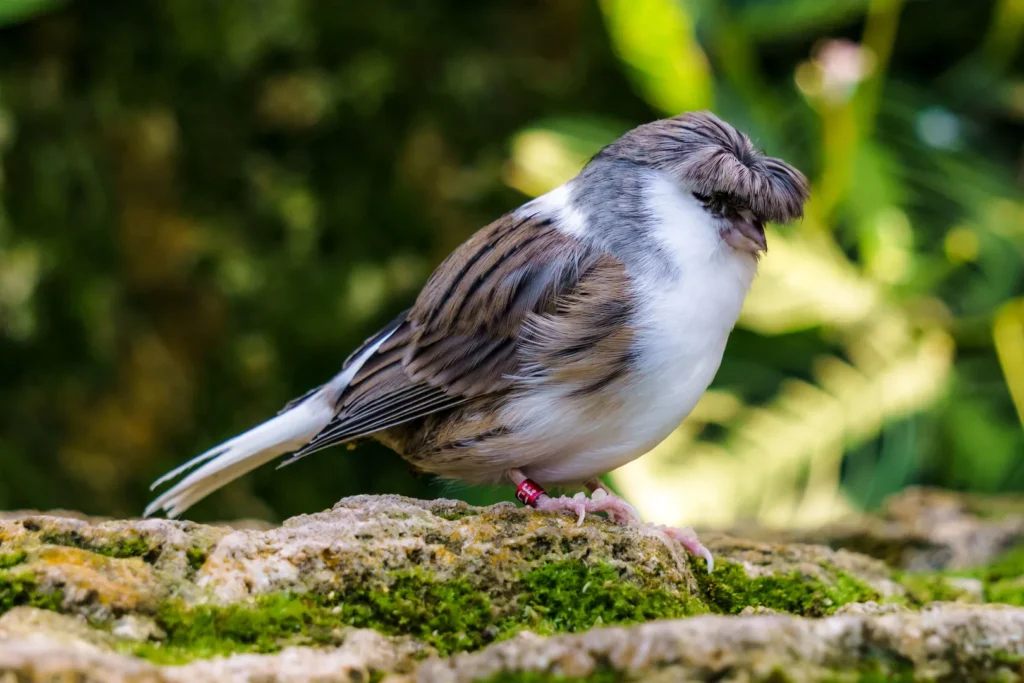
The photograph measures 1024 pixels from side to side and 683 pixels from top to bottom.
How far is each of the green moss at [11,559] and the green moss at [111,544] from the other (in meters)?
0.11

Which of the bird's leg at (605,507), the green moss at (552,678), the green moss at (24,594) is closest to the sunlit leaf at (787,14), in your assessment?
the bird's leg at (605,507)

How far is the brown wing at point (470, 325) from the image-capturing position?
2.82 m

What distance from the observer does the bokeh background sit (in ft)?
16.5

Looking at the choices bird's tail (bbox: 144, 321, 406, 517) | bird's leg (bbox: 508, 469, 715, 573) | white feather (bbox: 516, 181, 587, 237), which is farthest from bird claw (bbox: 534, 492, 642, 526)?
bird's tail (bbox: 144, 321, 406, 517)

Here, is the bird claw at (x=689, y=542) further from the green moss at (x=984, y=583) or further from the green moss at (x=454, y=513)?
the green moss at (x=984, y=583)

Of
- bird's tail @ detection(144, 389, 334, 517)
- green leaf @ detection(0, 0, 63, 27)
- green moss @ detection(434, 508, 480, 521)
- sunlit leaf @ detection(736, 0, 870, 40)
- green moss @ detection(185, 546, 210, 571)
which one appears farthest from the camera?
sunlit leaf @ detection(736, 0, 870, 40)

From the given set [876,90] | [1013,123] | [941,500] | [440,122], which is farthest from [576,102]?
[941,500]

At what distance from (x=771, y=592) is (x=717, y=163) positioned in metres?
1.10

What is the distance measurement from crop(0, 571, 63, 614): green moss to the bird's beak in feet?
5.87

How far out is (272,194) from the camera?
560 centimetres

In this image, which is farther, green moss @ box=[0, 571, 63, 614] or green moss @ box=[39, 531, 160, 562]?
green moss @ box=[39, 531, 160, 562]

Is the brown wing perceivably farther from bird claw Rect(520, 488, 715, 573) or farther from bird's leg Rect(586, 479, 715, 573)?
bird's leg Rect(586, 479, 715, 573)

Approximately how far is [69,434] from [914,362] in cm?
417

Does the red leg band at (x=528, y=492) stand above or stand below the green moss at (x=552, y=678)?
above
